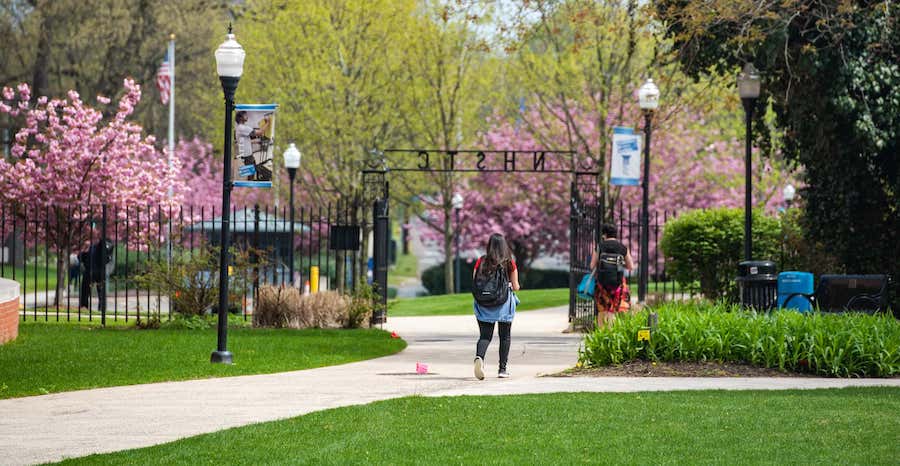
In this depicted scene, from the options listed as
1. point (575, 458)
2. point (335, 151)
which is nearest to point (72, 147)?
point (335, 151)

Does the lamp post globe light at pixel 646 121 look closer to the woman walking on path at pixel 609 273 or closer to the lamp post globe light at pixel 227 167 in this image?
the woman walking on path at pixel 609 273

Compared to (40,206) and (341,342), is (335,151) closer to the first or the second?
(40,206)

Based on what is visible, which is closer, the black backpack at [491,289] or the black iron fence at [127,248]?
the black backpack at [491,289]

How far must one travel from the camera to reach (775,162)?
4150cm

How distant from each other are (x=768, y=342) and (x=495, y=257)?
3.12 metres

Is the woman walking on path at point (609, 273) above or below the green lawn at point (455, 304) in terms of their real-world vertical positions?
above

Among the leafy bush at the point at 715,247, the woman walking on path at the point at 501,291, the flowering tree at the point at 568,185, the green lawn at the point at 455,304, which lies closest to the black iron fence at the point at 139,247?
the leafy bush at the point at 715,247

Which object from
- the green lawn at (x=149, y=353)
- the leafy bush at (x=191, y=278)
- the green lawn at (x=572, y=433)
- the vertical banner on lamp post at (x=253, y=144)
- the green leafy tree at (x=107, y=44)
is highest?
the green leafy tree at (x=107, y=44)

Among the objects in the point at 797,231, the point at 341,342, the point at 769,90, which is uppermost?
the point at 769,90

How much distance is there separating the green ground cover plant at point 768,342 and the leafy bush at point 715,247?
8981 millimetres

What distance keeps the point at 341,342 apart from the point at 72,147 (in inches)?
514

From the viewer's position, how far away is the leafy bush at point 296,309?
2156 centimetres

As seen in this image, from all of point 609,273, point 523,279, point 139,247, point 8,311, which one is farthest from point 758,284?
point 523,279

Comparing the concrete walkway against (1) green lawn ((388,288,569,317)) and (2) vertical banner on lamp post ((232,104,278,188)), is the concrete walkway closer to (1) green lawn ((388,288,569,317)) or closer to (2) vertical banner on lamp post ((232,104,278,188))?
(2) vertical banner on lamp post ((232,104,278,188))
